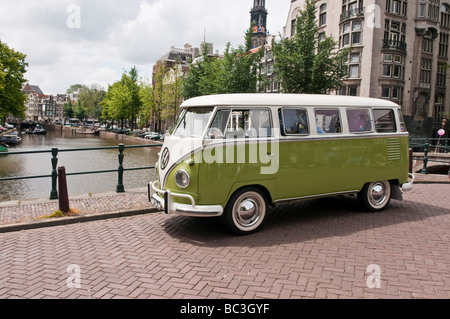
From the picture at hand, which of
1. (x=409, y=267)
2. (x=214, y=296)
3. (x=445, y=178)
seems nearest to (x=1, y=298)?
(x=214, y=296)

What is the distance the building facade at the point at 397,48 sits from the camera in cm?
3538

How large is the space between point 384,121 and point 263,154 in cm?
315

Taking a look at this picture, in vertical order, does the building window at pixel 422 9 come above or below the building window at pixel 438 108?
above

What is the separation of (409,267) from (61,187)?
20.3 ft

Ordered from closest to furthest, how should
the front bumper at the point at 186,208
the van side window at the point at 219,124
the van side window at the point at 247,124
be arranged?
the front bumper at the point at 186,208 < the van side window at the point at 219,124 < the van side window at the point at 247,124

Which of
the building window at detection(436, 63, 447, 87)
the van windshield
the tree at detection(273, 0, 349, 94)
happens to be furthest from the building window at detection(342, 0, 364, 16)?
the van windshield

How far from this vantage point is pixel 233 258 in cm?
506

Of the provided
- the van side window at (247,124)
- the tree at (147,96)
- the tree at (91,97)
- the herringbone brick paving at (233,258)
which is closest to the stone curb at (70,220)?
the herringbone brick paving at (233,258)

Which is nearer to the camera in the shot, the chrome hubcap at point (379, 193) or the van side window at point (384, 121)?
the van side window at point (384, 121)

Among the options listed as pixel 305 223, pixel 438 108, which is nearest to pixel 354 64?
pixel 438 108

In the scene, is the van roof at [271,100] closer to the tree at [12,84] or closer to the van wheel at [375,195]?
the van wheel at [375,195]

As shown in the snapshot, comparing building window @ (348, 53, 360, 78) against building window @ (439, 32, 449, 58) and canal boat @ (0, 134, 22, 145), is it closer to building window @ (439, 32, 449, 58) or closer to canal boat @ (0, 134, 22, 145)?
building window @ (439, 32, 449, 58)

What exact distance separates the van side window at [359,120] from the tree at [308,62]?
57.6 feet
